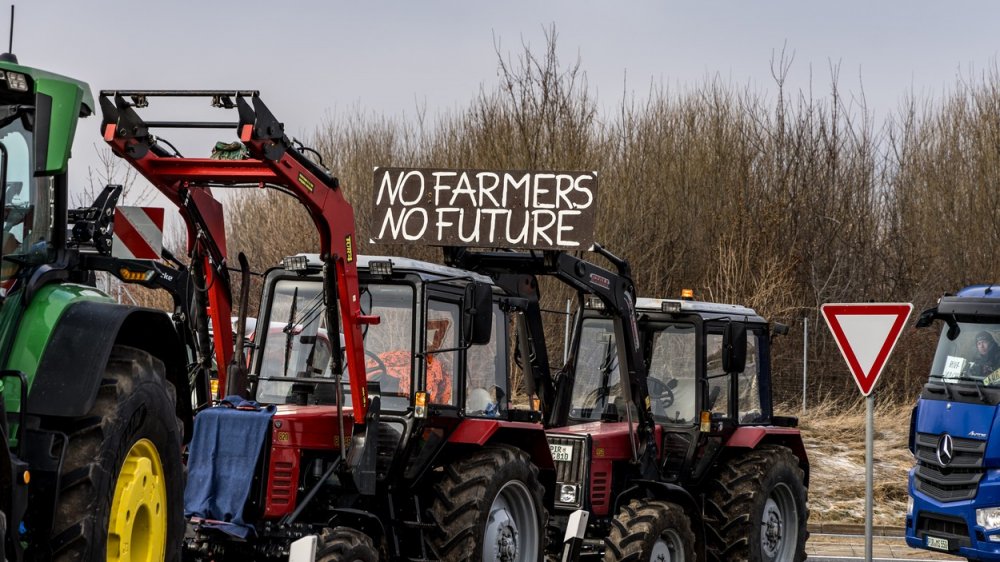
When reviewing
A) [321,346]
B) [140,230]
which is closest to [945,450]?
[321,346]

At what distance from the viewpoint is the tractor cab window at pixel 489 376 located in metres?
9.65

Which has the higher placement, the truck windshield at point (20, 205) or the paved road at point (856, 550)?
the truck windshield at point (20, 205)

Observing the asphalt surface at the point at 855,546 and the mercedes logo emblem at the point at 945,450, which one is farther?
the asphalt surface at the point at 855,546

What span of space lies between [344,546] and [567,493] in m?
3.15

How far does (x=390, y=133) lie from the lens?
30.3 metres

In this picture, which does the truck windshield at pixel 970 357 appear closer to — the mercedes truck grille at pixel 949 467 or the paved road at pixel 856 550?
the mercedes truck grille at pixel 949 467

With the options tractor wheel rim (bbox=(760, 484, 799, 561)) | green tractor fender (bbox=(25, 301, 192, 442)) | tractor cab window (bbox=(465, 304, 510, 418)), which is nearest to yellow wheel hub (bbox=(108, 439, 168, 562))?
green tractor fender (bbox=(25, 301, 192, 442))

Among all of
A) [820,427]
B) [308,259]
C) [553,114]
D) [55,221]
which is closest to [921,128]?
[553,114]

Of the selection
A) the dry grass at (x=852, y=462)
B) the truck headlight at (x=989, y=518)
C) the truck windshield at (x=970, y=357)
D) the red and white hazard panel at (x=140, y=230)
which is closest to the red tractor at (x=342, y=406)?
the red and white hazard panel at (x=140, y=230)

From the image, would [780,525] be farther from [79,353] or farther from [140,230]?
[79,353]

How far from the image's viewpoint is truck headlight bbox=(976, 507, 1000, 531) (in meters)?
12.2

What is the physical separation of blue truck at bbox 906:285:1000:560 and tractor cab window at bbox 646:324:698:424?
8.31 ft

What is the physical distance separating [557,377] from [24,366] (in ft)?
21.6

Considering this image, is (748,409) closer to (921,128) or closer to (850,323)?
(850,323)
